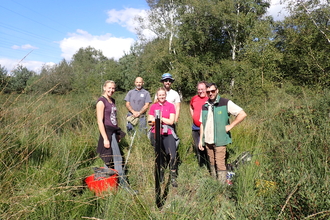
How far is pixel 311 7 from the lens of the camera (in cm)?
974

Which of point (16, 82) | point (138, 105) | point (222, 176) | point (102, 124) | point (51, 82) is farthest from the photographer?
point (51, 82)

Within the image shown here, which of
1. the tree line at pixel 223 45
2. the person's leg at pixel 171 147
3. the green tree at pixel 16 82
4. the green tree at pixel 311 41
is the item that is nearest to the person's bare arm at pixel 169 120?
the person's leg at pixel 171 147

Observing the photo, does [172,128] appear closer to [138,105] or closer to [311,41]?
[138,105]

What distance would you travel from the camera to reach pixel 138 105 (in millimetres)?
4934

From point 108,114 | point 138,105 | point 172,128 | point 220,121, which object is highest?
point 138,105

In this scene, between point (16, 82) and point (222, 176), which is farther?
point (16, 82)

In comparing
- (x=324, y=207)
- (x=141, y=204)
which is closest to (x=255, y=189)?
(x=324, y=207)

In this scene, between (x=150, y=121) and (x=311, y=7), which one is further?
(x=311, y=7)

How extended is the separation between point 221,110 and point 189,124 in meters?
2.69

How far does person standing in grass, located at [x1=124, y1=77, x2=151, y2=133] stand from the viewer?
4848 millimetres

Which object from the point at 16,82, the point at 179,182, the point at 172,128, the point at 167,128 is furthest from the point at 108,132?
the point at 16,82

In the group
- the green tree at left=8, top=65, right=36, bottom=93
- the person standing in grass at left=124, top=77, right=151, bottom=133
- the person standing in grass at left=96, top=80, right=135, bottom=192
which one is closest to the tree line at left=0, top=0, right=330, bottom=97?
the green tree at left=8, top=65, right=36, bottom=93

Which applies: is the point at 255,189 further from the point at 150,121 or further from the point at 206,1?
the point at 206,1

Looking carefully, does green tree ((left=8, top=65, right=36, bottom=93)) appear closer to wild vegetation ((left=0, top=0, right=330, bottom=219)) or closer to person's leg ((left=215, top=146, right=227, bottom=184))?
wild vegetation ((left=0, top=0, right=330, bottom=219))
